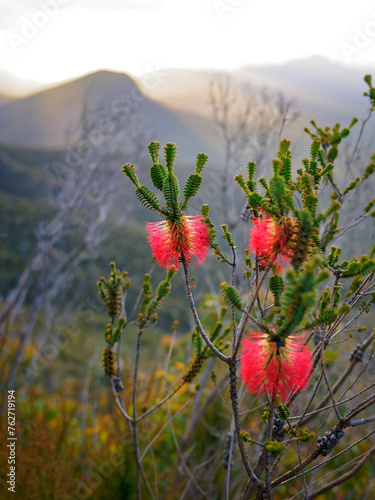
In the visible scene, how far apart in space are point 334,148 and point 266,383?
1.14 meters

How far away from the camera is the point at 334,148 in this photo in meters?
1.57

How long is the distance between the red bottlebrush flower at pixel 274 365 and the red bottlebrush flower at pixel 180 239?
1.02 feet

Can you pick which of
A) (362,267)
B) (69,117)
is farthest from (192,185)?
(69,117)

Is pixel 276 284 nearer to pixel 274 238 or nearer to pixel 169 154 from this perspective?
pixel 274 238

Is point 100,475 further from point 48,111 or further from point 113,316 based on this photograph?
point 48,111

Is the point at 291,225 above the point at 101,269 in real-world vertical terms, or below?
above

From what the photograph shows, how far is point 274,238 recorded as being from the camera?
892 mm

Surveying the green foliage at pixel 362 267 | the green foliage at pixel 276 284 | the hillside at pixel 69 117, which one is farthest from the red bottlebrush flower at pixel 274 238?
the hillside at pixel 69 117

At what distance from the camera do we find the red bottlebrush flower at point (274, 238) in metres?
0.87

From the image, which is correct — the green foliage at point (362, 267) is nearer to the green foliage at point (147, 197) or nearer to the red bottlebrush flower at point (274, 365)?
the red bottlebrush flower at point (274, 365)

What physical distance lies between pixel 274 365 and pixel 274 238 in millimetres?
321

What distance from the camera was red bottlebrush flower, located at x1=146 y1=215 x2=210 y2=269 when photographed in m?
1.03

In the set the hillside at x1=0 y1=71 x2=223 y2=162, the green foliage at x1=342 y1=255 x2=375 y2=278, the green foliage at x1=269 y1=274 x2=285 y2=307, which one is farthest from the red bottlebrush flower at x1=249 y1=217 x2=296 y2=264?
the hillside at x1=0 y1=71 x2=223 y2=162

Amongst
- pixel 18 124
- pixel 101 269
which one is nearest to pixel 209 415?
pixel 18 124
